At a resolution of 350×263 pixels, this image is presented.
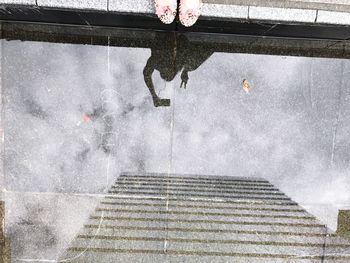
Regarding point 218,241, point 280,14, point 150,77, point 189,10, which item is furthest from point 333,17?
point 218,241

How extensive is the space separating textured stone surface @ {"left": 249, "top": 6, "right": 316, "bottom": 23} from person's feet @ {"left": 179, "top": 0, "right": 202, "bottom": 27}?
672 millimetres

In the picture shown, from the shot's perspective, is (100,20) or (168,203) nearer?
(100,20)

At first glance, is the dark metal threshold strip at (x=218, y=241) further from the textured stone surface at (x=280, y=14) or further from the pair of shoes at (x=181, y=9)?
the textured stone surface at (x=280, y=14)

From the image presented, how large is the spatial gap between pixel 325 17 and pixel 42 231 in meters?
5.11

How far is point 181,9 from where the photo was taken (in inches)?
156

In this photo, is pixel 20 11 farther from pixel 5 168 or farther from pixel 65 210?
pixel 65 210

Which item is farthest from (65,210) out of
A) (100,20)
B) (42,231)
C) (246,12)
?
(246,12)

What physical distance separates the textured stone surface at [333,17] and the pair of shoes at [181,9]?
153 centimetres

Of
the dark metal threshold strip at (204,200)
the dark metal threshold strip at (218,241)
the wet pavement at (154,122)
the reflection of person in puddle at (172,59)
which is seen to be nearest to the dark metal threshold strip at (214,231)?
the dark metal threshold strip at (218,241)

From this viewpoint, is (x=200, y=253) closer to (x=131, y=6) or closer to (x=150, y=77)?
(x=150, y=77)

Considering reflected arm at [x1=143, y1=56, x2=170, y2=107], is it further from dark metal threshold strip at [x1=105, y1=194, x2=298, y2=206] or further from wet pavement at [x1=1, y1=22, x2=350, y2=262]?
dark metal threshold strip at [x1=105, y1=194, x2=298, y2=206]

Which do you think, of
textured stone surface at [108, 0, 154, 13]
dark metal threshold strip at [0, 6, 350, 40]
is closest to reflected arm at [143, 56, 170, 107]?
dark metal threshold strip at [0, 6, 350, 40]

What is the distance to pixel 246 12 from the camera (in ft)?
13.1

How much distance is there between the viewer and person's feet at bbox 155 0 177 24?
12.8 ft
